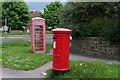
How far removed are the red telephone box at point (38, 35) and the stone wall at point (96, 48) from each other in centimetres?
203

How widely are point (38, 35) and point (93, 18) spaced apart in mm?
3271

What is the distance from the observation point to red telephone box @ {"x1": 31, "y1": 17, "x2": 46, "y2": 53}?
52.5 ft

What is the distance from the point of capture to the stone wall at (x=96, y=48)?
12977 mm

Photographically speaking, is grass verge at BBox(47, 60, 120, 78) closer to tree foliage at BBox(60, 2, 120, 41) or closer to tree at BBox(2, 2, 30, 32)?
tree foliage at BBox(60, 2, 120, 41)

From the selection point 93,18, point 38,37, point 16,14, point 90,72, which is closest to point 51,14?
point 16,14

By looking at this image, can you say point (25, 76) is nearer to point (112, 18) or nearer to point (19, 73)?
point (19, 73)

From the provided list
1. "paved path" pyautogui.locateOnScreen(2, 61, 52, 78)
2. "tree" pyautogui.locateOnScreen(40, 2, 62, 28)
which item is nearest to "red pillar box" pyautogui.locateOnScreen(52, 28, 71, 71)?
"paved path" pyautogui.locateOnScreen(2, 61, 52, 78)

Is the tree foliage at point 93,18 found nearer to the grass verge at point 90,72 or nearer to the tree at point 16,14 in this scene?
the grass verge at point 90,72

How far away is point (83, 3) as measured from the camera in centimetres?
1430

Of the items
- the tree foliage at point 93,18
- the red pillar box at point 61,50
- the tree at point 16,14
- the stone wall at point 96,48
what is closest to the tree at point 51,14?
the tree at point 16,14

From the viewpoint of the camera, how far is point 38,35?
1634cm

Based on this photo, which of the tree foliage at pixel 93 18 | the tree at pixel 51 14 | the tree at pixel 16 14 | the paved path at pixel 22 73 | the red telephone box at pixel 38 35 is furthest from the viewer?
the tree at pixel 51 14

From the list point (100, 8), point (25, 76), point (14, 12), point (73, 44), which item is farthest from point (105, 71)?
point (14, 12)

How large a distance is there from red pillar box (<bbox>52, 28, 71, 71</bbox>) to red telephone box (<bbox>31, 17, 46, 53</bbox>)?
7024mm
